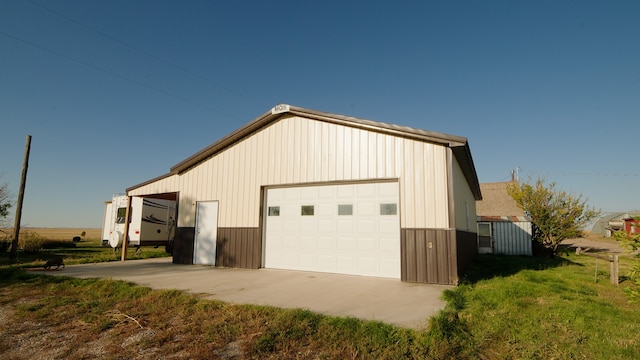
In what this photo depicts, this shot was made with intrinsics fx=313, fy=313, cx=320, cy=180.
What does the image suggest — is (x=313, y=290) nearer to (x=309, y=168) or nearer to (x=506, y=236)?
(x=309, y=168)

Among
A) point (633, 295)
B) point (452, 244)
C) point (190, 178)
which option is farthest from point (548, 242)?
point (190, 178)

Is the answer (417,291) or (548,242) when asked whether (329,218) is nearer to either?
(417,291)

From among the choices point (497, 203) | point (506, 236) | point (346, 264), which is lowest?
point (346, 264)

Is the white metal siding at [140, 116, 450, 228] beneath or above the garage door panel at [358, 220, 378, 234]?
above

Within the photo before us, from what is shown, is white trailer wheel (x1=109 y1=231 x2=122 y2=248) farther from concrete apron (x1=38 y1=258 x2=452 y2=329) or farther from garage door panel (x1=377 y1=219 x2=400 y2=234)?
garage door panel (x1=377 y1=219 x2=400 y2=234)

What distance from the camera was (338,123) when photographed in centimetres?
958

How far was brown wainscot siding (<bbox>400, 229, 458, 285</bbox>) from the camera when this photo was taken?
303 inches

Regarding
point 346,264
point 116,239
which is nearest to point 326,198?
point 346,264

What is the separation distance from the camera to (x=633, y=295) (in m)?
4.11

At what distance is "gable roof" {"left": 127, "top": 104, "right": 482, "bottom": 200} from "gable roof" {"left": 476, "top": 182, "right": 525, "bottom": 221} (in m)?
14.3

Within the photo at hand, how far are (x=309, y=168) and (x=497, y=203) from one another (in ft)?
76.5

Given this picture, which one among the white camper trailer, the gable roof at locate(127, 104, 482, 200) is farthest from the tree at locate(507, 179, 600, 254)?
the white camper trailer

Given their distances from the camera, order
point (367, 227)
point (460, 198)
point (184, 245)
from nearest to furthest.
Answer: point (367, 227)
point (460, 198)
point (184, 245)

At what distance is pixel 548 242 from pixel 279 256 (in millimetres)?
16014
